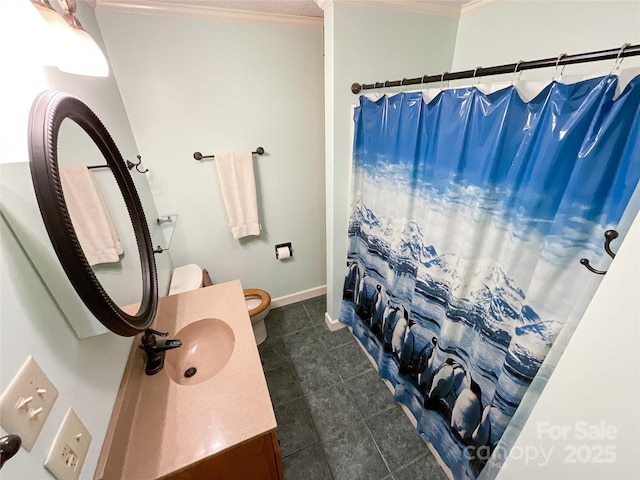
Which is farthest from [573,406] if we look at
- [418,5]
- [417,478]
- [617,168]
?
[418,5]

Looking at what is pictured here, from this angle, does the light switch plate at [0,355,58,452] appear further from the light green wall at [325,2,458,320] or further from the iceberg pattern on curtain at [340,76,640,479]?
the light green wall at [325,2,458,320]

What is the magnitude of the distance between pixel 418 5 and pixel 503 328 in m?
1.65

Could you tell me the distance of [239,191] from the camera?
1809 mm

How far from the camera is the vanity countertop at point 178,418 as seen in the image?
26.8 inches

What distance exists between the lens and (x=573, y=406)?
1.89ft

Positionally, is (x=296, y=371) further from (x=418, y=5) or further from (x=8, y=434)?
(x=418, y=5)

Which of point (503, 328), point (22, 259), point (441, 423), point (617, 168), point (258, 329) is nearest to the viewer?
point (22, 259)

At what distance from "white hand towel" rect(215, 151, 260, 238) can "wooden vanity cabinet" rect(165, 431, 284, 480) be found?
4.55 feet

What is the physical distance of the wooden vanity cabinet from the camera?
722 mm

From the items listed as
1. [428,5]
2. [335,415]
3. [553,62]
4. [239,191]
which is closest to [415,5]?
[428,5]

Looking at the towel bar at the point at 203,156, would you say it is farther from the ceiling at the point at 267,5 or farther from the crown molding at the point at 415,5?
the crown molding at the point at 415,5

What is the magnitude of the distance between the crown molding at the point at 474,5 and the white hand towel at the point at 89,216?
6.46ft

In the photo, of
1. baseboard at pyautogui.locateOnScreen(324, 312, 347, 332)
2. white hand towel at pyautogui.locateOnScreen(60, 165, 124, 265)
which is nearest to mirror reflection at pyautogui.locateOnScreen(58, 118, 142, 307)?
white hand towel at pyautogui.locateOnScreen(60, 165, 124, 265)

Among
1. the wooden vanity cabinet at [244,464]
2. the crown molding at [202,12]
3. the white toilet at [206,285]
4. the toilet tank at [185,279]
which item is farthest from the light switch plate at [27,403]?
the crown molding at [202,12]
